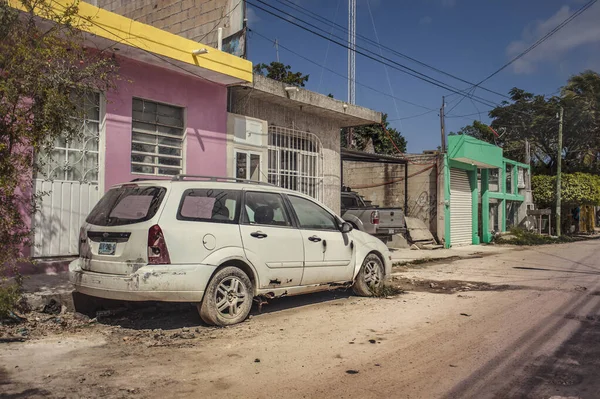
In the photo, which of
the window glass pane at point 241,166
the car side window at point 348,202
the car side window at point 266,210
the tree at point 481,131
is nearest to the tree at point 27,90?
the car side window at point 266,210

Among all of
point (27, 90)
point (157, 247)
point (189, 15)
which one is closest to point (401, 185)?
point (189, 15)

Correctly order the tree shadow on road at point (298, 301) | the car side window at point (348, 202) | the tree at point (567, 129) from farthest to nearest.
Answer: the tree at point (567, 129), the car side window at point (348, 202), the tree shadow on road at point (298, 301)

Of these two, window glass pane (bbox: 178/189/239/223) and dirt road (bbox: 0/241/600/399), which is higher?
window glass pane (bbox: 178/189/239/223)

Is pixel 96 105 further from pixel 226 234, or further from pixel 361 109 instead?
pixel 361 109

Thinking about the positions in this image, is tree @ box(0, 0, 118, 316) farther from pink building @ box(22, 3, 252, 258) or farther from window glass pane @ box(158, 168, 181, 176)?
window glass pane @ box(158, 168, 181, 176)

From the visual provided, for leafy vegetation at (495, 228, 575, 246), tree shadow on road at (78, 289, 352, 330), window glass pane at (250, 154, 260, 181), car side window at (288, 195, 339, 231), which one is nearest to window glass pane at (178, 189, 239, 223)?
car side window at (288, 195, 339, 231)

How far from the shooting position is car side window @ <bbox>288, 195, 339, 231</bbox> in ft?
23.4

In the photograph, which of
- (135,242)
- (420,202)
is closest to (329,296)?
(135,242)

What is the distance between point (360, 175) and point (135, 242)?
17.5 meters

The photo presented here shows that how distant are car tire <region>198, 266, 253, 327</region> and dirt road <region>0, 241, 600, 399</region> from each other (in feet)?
0.50

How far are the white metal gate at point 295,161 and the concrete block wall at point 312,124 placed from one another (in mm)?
184

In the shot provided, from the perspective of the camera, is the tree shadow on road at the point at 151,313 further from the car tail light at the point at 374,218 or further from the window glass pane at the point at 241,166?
the car tail light at the point at 374,218

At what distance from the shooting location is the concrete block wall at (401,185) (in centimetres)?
2028

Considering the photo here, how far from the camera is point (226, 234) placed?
19.8 feet
